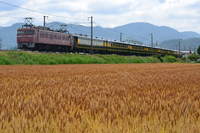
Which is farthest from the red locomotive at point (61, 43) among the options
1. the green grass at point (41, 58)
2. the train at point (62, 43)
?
the green grass at point (41, 58)

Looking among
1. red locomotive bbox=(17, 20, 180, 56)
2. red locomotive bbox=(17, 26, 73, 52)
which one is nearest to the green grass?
red locomotive bbox=(17, 26, 73, 52)

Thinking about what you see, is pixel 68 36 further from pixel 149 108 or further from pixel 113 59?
pixel 149 108

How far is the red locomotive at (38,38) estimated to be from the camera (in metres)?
41.8

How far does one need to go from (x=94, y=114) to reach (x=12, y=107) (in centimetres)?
106

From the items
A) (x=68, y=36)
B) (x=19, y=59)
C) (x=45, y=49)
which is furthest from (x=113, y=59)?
(x=19, y=59)

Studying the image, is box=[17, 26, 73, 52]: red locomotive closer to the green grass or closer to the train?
the train

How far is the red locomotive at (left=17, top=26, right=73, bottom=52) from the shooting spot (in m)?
41.8

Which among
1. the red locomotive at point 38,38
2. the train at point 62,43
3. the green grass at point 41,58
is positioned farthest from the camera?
the train at point 62,43

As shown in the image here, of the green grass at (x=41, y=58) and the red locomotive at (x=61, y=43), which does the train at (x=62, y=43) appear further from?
the green grass at (x=41, y=58)

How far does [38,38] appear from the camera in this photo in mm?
41938

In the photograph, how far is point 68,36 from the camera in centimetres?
4994

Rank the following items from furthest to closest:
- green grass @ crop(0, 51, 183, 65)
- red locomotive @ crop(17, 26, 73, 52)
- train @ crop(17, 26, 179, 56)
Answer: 1. train @ crop(17, 26, 179, 56)
2. red locomotive @ crop(17, 26, 73, 52)
3. green grass @ crop(0, 51, 183, 65)

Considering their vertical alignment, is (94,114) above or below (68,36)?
below

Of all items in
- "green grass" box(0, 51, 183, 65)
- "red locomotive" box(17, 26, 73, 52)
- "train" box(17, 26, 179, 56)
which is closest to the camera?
"green grass" box(0, 51, 183, 65)
